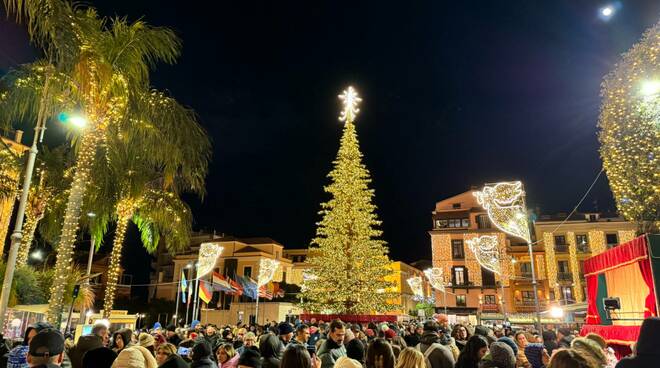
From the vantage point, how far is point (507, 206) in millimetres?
12859

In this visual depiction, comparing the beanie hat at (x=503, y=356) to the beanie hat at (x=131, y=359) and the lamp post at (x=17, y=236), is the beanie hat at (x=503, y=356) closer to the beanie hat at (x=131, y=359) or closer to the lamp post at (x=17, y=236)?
the beanie hat at (x=131, y=359)

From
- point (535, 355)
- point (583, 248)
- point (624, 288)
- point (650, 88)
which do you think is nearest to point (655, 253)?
point (624, 288)

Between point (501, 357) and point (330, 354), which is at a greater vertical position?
point (501, 357)

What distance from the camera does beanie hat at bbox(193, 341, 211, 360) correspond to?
16.1 ft

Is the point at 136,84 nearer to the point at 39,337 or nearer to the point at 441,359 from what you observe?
the point at 39,337

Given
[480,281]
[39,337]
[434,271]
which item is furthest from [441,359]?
[480,281]

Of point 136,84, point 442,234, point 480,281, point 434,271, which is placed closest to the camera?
point 136,84

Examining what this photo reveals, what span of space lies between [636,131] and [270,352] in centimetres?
1294

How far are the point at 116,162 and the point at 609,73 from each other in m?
15.8

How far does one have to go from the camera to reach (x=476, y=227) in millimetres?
50094

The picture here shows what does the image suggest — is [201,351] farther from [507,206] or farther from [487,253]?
[487,253]

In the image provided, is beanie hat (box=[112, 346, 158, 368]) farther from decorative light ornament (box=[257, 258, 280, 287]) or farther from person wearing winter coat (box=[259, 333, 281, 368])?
decorative light ornament (box=[257, 258, 280, 287])

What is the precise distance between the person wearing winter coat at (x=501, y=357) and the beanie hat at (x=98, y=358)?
4.15m

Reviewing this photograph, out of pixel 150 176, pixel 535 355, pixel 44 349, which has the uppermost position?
pixel 150 176
